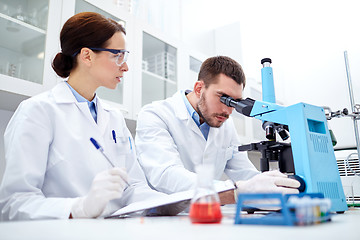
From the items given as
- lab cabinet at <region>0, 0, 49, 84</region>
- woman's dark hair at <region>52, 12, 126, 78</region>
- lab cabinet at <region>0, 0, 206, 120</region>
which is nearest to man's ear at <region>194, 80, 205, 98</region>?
lab cabinet at <region>0, 0, 206, 120</region>

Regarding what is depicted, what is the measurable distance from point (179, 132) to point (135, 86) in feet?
2.35

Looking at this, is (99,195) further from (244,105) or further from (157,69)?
(157,69)

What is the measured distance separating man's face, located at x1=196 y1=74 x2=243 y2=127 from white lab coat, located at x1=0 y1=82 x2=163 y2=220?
1.88 feet

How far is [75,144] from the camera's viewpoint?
1.16m

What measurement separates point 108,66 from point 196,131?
669 millimetres

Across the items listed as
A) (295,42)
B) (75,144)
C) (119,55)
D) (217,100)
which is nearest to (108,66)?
(119,55)

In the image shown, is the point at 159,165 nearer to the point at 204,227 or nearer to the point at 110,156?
the point at 110,156

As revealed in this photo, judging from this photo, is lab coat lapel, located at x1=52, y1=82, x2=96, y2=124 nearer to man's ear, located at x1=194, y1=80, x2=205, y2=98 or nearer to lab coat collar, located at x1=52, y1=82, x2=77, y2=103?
lab coat collar, located at x1=52, y1=82, x2=77, y2=103

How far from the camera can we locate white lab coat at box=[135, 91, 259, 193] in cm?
138

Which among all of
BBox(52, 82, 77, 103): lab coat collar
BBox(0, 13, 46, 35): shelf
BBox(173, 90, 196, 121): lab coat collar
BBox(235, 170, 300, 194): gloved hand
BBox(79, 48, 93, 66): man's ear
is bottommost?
BBox(235, 170, 300, 194): gloved hand

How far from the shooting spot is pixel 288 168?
1146mm

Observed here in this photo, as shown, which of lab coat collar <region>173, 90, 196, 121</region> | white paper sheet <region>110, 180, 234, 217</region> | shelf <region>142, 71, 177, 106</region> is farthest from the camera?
shelf <region>142, 71, 177, 106</region>

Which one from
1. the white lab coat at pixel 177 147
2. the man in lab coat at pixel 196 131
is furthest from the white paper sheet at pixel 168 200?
the man in lab coat at pixel 196 131

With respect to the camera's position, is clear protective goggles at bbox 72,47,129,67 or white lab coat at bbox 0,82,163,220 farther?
clear protective goggles at bbox 72,47,129,67
